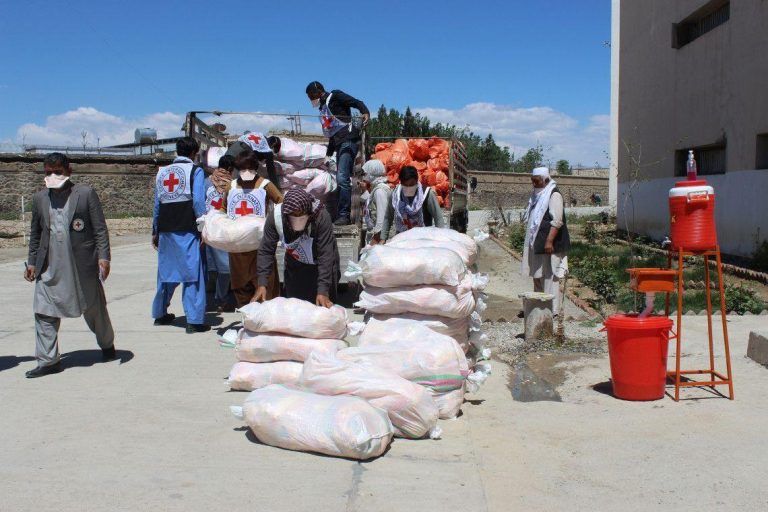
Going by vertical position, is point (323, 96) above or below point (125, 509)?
above

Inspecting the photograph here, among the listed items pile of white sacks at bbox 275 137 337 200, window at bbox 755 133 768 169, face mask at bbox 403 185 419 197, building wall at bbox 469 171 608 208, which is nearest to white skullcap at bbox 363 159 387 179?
pile of white sacks at bbox 275 137 337 200

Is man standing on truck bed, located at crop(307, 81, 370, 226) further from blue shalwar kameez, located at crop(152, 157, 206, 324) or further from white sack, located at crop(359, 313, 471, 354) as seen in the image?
white sack, located at crop(359, 313, 471, 354)

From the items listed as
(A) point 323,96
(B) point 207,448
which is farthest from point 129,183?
(B) point 207,448

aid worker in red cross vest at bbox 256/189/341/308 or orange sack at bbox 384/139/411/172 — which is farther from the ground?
orange sack at bbox 384/139/411/172

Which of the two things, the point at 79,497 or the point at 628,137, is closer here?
the point at 79,497

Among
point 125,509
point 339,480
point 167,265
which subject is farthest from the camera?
point 167,265

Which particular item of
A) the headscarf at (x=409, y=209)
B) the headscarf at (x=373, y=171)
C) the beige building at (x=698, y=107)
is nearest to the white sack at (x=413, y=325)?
the headscarf at (x=409, y=209)

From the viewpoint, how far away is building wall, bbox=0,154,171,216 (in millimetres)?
30297

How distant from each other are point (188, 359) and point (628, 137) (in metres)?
17.6

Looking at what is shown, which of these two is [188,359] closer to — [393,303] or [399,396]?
[393,303]

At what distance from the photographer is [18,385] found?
5.58m

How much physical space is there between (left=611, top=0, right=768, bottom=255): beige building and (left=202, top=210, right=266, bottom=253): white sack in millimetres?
8791

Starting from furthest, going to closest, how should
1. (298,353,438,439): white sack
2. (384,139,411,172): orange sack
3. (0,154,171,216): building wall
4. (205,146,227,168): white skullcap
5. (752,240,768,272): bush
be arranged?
1. (0,154,171,216): building wall
2. (384,139,411,172): orange sack
3. (752,240,768,272): bush
4. (205,146,227,168): white skullcap
5. (298,353,438,439): white sack

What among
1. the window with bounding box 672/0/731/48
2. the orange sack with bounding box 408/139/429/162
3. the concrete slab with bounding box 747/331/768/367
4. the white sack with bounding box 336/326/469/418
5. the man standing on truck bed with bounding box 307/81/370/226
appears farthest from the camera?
the window with bounding box 672/0/731/48
